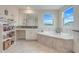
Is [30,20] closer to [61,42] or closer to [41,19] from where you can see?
[41,19]

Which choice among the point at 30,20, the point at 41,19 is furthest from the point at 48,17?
the point at 30,20

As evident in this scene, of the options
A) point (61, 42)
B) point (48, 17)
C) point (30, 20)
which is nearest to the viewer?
point (61, 42)

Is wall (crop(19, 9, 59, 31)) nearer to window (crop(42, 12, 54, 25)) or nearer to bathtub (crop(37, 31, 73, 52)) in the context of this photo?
window (crop(42, 12, 54, 25))

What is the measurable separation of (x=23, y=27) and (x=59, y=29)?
6.63 ft

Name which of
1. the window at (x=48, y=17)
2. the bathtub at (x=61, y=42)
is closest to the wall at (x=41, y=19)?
the window at (x=48, y=17)

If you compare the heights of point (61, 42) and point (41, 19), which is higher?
point (41, 19)

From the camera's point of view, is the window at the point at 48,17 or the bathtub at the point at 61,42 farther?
the window at the point at 48,17

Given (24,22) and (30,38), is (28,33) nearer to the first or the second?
(30,38)

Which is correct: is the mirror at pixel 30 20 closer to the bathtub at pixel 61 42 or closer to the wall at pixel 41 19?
the wall at pixel 41 19

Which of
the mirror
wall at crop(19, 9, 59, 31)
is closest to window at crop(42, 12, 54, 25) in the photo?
wall at crop(19, 9, 59, 31)

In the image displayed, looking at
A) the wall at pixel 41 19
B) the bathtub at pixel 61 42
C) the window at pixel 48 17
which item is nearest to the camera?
the bathtub at pixel 61 42

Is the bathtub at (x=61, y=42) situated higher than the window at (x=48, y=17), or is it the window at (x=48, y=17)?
the window at (x=48, y=17)

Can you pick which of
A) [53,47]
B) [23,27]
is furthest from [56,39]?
[23,27]
